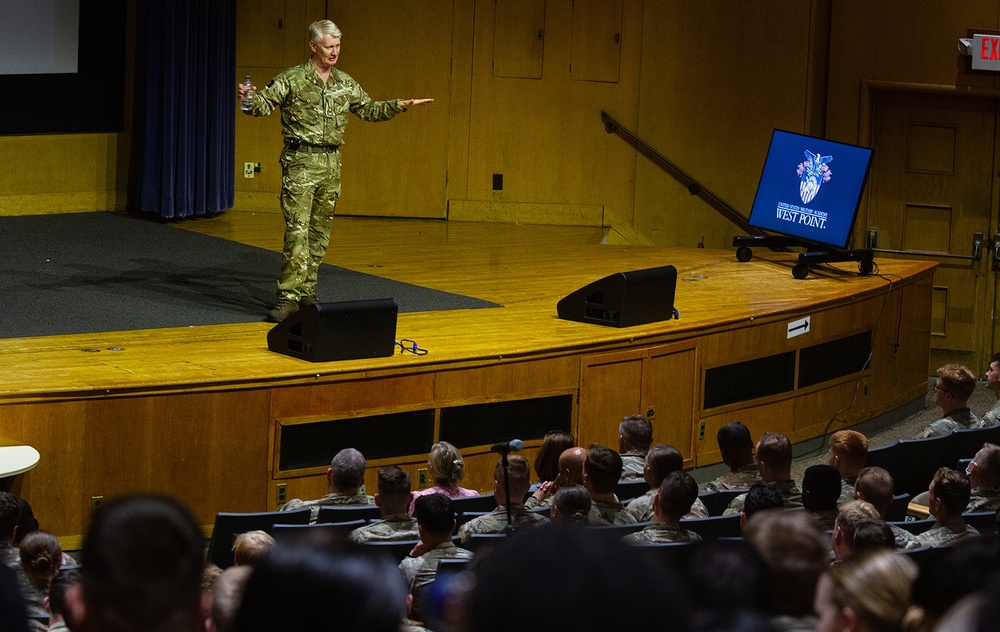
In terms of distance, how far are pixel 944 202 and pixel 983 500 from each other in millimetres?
5390

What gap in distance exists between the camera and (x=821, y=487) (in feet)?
13.5

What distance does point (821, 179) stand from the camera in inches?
317

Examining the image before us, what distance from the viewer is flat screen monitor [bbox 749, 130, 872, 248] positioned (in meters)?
7.89

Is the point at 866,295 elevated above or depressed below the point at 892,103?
below

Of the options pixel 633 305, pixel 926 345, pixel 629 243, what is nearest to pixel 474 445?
pixel 633 305

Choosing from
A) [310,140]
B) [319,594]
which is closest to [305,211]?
[310,140]

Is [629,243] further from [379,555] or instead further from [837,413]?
[379,555]

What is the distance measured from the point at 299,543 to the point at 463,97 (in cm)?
926

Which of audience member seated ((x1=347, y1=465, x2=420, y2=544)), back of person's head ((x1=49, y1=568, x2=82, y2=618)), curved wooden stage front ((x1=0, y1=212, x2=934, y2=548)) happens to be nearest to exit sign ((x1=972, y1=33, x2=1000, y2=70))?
curved wooden stage front ((x1=0, y1=212, x2=934, y2=548))

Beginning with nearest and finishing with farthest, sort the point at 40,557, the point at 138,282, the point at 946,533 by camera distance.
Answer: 1. the point at 40,557
2. the point at 946,533
3. the point at 138,282

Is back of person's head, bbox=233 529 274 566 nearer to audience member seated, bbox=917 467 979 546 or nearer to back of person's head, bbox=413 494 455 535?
back of person's head, bbox=413 494 455 535

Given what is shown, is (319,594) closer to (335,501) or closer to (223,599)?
(223,599)

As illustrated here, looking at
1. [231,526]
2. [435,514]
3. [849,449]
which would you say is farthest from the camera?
[849,449]

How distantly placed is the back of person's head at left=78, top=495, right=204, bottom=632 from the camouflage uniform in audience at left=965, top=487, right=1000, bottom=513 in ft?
12.3
